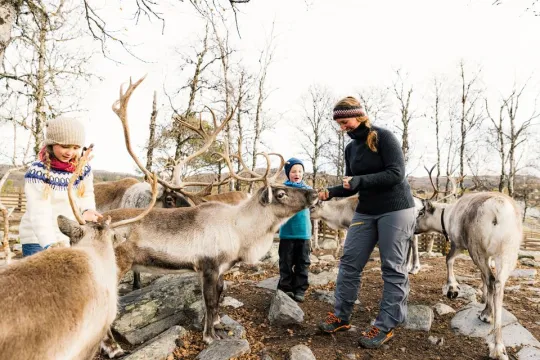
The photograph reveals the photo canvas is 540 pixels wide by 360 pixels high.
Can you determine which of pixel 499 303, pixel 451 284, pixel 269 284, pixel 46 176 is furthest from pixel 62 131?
pixel 451 284

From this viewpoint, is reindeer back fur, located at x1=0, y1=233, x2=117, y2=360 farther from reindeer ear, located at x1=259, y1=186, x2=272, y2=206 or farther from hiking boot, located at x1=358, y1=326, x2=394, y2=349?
hiking boot, located at x1=358, y1=326, x2=394, y2=349

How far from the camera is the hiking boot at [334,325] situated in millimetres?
3975

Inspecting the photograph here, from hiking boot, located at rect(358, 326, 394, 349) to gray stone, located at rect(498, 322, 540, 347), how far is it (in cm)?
117

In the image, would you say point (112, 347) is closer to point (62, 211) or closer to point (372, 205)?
point (62, 211)

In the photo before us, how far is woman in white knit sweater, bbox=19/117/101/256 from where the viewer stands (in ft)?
9.09

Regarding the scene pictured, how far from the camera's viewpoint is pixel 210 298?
3.85 m

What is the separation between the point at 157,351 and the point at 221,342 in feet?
2.02

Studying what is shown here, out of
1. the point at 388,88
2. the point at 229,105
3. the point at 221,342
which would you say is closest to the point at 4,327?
the point at 221,342

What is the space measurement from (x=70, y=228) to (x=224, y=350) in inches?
74.9

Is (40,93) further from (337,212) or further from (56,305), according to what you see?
(56,305)

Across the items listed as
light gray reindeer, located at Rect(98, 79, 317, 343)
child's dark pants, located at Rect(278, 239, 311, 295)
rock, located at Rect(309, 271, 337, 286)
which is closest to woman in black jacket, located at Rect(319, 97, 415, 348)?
light gray reindeer, located at Rect(98, 79, 317, 343)

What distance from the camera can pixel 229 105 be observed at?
15.5 meters

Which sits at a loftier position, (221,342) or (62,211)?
(62,211)

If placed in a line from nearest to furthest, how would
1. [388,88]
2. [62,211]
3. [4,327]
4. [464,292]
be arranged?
[4,327]
[62,211]
[464,292]
[388,88]
